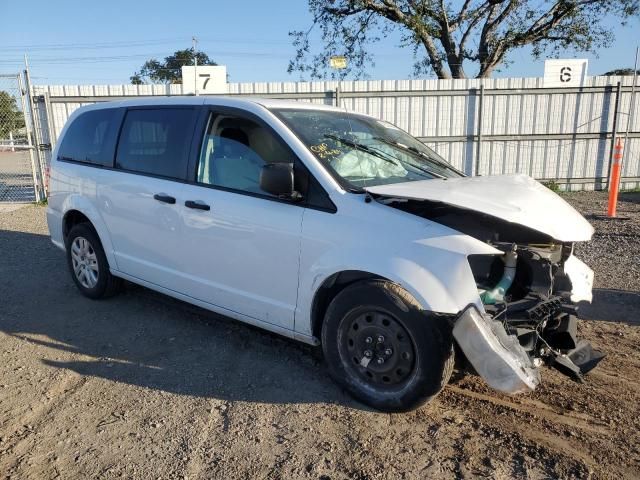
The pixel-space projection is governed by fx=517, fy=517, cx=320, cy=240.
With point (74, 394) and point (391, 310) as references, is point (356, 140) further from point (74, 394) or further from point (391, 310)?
point (74, 394)

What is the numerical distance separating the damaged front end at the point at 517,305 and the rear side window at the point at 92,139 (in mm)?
3087

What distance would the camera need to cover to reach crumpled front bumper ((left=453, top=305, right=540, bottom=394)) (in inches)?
107

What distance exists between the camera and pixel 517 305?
3.14 m

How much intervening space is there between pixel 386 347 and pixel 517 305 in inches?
32.9

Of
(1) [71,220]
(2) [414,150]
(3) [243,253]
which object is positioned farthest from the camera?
(1) [71,220]

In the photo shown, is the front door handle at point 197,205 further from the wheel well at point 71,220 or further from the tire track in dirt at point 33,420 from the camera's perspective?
the wheel well at point 71,220

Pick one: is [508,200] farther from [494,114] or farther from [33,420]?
[494,114]

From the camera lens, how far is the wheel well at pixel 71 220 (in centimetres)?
533

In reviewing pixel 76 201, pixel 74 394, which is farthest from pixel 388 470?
pixel 76 201

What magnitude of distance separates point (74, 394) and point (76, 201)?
7.68 feet

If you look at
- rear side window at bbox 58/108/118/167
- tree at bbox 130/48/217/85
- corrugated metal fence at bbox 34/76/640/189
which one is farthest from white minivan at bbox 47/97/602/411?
tree at bbox 130/48/217/85

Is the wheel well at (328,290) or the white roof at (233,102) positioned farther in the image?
the white roof at (233,102)

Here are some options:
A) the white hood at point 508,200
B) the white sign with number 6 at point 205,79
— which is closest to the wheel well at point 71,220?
the white hood at point 508,200

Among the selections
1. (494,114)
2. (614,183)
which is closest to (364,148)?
(614,183)
